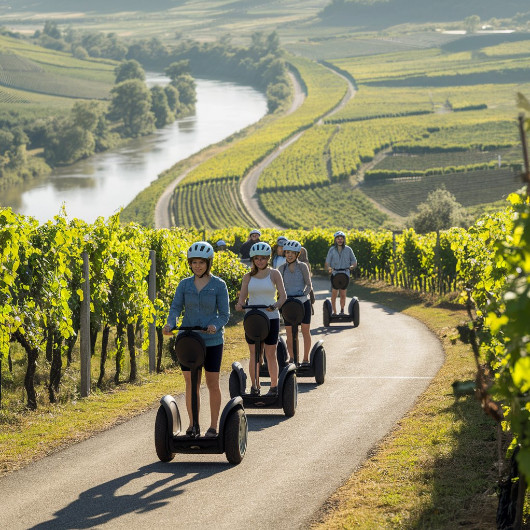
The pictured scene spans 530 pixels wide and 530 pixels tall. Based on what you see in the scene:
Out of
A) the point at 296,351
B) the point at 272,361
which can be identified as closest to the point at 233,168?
the point at 296,351

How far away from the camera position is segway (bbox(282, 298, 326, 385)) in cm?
1277

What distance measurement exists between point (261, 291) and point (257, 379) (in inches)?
39.3

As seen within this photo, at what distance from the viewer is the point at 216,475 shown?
27.6 feet

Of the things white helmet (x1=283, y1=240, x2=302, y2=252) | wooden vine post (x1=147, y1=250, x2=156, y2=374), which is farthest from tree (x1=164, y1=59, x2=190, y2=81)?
white helmet (x1=283, y1=240, x2=302, y2=252)

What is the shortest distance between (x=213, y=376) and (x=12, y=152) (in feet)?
375

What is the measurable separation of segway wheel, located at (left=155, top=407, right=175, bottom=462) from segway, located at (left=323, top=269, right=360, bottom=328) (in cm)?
1139

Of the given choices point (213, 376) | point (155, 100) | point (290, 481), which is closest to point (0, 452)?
point (213, 376)

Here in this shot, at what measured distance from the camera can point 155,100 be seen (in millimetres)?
154750

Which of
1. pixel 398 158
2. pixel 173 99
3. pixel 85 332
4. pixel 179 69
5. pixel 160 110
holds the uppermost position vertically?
pixel 179 69

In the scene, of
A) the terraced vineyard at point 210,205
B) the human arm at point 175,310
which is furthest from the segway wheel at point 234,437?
the terraced vineyard at point 210,205

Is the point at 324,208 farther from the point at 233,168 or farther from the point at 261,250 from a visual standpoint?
the point at 261,250

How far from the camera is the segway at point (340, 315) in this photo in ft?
65.0

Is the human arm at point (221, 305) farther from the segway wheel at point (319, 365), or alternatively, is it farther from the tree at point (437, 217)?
the tree at point (437, 217)

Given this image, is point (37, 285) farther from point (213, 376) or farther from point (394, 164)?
point (394, 164)
